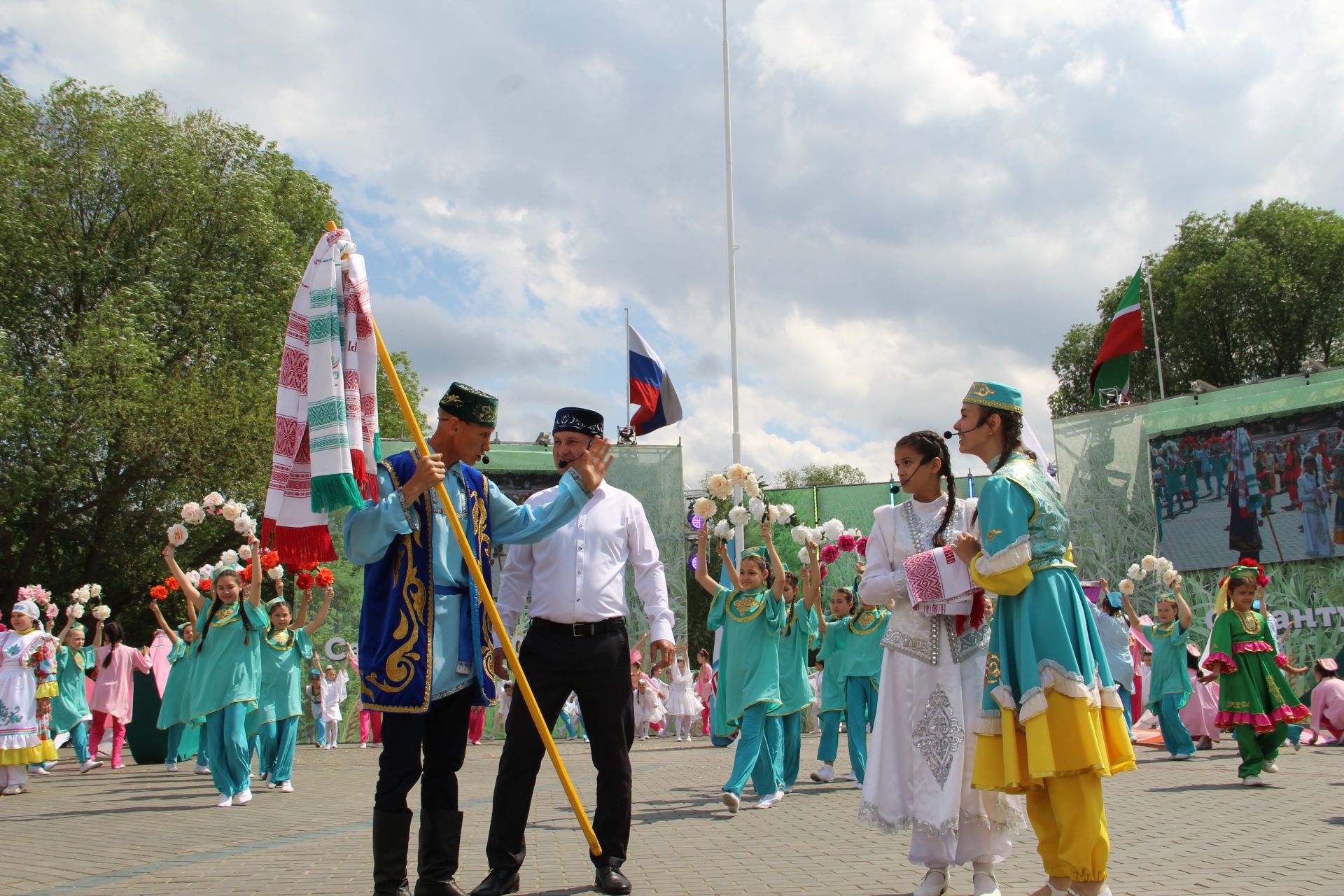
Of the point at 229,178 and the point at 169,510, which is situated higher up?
the point at 229,178

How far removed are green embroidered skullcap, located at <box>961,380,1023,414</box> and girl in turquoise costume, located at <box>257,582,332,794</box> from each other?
26.1ft

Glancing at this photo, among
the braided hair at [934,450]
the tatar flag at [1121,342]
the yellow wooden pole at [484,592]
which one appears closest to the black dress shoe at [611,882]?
the yellow wooden pole at [484,592]

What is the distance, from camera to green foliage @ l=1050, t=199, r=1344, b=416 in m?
36.3

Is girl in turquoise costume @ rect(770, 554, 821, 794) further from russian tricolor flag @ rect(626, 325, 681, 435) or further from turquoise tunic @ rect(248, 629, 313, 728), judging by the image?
russian tricolor flag @ rect(626, 325, 681, 435)

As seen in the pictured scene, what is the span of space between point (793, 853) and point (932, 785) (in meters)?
1.53

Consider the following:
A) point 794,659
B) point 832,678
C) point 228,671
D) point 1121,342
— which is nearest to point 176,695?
point 228,671

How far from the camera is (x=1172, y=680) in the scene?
1422cm

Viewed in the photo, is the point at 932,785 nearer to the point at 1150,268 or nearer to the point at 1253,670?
the point at 1253,670

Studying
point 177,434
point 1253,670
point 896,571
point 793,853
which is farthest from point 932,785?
point 177,434

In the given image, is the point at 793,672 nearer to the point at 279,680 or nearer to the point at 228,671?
the point at 228,671

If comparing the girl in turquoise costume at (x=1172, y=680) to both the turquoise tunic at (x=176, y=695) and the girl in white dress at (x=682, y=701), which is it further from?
the turquoise tunic at (x=176, y=695)

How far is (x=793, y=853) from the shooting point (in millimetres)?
6543

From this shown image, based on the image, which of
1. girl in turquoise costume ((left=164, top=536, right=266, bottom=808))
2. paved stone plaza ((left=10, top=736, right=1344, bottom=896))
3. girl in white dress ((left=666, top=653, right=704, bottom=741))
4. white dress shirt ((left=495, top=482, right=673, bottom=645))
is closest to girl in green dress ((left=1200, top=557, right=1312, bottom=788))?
paved stone plaza ((left=10, top=736, right=1344, bottom=896))

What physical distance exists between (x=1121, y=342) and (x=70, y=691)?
22.0 metres
